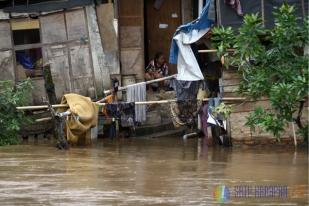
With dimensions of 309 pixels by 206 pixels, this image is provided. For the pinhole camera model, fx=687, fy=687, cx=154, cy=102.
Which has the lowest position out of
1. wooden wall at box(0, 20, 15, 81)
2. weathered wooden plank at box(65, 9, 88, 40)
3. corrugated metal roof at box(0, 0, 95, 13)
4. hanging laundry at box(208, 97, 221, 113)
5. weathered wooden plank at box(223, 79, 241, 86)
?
hanging laundry at box(208, 97, 221, 113)

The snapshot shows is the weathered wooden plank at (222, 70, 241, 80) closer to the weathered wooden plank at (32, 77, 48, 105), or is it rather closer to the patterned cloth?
the patterned cloth

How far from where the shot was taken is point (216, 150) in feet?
44.7

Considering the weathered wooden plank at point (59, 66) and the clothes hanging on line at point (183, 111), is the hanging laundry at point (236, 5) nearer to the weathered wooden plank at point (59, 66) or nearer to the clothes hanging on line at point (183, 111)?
the clothes hanging on line at point (183, 111)

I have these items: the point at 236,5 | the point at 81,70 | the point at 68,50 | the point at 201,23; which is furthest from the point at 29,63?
the point at 236,5

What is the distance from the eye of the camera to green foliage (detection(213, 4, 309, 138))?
738 centimetres

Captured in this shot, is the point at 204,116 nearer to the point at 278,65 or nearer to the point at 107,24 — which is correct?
the point at 107,24

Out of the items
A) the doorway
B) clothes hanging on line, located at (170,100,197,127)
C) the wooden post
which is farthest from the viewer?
the doorway

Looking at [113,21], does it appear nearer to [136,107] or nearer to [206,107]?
[136,107]

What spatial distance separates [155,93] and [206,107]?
2.13 meters

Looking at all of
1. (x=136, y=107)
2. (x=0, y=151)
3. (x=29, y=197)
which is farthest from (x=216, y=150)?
(x=29, y=197)

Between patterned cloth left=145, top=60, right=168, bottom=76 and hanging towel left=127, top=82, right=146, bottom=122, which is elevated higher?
patterned cloth left=145, top=60, right=168, bottom=76

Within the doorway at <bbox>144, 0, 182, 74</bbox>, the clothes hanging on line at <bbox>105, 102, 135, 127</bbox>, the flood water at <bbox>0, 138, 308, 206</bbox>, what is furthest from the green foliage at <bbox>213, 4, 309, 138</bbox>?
the doorway at <bbox>144, 0, 182, 74</bbox>

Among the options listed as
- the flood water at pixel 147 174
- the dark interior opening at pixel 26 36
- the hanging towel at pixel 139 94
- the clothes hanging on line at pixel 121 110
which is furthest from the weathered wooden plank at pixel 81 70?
the flood water at pixel 147 174

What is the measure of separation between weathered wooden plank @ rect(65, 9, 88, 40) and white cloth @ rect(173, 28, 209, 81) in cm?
247
